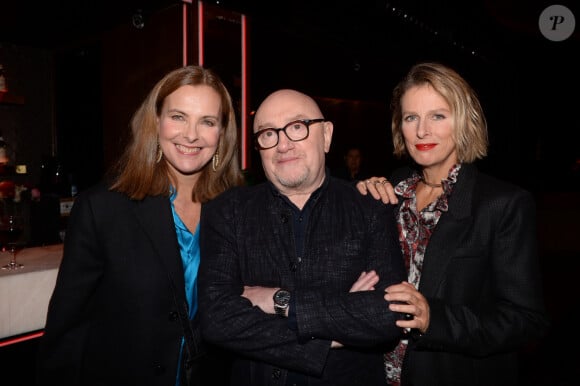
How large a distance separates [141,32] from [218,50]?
1164mm

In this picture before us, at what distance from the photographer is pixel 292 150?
1.78 meters

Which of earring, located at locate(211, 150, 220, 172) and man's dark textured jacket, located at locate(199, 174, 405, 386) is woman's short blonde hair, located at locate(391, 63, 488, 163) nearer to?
man's dark textured jacket, located at locate(199, 174, 405, 386)

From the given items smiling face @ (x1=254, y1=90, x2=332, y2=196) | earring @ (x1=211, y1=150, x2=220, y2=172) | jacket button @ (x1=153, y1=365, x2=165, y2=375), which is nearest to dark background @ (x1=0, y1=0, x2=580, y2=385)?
jacket button @ (x1=153, y1=365, x2=165, y2=375)

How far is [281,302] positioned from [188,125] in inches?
38.8

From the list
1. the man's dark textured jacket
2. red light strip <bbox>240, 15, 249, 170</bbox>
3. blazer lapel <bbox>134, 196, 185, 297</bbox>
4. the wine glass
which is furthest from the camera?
red light strip <bbox>240, 15, 249, 170</bbox>

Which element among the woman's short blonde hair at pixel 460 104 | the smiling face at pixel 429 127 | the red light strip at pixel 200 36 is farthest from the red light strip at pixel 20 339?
the red light strip at pixel 200 36

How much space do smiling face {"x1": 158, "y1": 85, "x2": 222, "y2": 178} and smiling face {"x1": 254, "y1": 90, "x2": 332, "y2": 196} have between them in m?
0.30

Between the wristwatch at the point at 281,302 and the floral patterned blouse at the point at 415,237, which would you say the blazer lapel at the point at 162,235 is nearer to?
the wristwatch at the point at 281,302

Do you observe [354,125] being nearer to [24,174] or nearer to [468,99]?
[24,174]

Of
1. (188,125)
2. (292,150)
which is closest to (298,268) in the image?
→ (292,150)

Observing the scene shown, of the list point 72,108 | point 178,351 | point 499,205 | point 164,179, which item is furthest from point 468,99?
point 72,108

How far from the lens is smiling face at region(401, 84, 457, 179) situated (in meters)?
1.81

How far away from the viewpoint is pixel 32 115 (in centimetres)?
Result: 528

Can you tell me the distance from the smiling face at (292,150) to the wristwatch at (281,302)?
500mm
